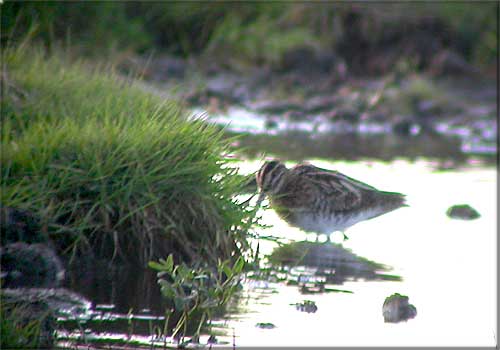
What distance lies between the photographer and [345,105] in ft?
61.9

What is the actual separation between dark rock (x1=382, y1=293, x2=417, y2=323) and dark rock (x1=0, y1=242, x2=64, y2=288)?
2.05 m

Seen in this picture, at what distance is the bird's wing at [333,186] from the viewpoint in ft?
31.2

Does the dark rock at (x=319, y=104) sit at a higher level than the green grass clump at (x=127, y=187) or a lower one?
higher

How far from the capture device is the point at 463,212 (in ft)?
35.4

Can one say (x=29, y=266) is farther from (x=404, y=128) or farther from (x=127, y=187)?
(x=404, y=128)

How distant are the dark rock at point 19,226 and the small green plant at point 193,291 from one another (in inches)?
40.1

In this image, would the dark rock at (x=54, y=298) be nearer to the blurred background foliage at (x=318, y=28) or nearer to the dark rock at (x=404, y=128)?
the dark rock at (x=404, y=128)

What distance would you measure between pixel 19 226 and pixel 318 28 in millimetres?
14623

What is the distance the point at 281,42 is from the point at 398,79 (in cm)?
218

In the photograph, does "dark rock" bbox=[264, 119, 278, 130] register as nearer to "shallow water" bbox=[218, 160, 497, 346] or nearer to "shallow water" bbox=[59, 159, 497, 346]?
"shallow water" bbox=[218, 160, 497, 346]

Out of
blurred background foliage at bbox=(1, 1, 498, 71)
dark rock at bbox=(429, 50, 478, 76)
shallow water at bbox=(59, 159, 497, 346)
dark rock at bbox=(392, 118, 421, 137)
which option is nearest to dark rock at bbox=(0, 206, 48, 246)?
shallow water at bbox=(59, 159, 497, 346)

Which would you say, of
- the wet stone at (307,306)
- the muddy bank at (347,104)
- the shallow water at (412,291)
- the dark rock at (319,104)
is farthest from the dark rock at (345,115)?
the wet stone at (307,306)

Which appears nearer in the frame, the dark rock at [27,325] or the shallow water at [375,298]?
the dark rock at [27,325]

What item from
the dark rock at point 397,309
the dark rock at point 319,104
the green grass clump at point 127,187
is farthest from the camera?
the dark rock at point 319,104
